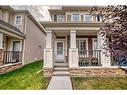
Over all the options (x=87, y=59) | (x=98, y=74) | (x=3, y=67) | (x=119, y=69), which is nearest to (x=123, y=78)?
(x=119, y=69)

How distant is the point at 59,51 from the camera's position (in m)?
11.2

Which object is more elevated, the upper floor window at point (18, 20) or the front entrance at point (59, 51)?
the upper floor window at point (18, 20)

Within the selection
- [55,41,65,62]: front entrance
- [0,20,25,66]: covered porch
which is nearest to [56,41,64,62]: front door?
[55,41,65,62]: front entrance

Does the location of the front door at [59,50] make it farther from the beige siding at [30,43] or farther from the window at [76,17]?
the beige siding at [30,43]

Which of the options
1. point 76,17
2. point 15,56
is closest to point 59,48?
point 76,17

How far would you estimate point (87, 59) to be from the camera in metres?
8.45

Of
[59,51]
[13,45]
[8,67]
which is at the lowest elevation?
[8,67]

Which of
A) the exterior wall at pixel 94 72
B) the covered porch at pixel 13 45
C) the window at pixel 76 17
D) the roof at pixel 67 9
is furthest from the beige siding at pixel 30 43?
the exterior wall at pixel 94 72

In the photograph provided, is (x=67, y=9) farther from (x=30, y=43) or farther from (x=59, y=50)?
(x=30, y=43)

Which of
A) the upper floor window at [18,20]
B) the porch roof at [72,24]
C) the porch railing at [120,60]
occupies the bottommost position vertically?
the porch railing at [120,60]

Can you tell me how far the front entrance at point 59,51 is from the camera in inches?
429

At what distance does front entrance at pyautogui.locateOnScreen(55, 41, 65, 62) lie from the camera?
10905mm

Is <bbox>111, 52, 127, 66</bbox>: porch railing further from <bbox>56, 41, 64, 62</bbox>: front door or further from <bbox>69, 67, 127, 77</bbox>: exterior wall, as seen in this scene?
Result: <bbox>56, 41, 64, 62</bbox>: front door
